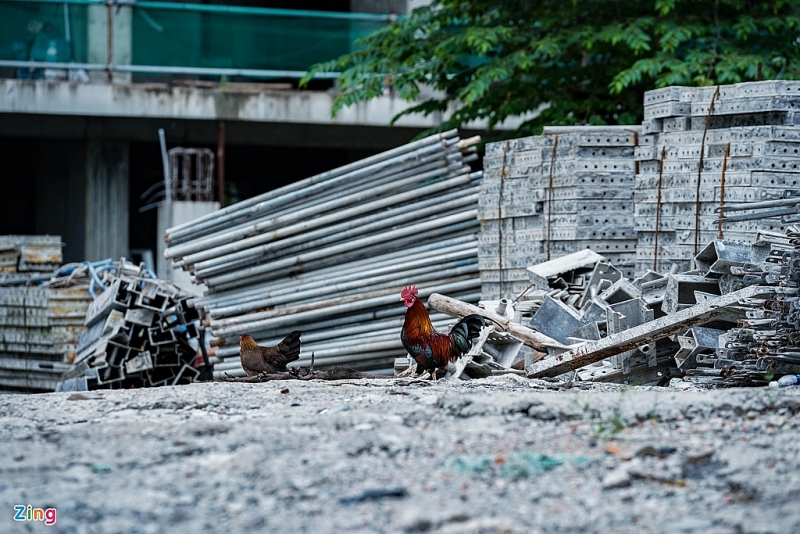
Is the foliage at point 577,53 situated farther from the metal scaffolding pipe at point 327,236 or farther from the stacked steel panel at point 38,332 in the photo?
the stacked steel panel at point 38,332

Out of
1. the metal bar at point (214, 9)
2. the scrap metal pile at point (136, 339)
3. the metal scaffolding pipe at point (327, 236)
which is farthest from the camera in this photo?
the metal bar at point (214, 9)

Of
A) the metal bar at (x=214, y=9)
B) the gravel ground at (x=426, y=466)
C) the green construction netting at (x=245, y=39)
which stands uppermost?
the metal bar at (x=214, y=9)

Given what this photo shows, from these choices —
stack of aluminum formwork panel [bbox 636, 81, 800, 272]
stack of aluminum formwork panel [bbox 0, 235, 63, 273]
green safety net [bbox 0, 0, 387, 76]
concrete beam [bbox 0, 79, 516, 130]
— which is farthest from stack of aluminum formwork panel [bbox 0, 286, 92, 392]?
stack of aluminum formwork panel [bbox 636, 81, 800, 272]

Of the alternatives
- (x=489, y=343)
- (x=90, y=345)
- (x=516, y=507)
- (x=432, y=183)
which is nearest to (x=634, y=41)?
(x=432, y=183)

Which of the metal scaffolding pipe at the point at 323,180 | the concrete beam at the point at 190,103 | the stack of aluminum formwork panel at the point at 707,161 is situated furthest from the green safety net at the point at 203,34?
the stack of aluminum formwork panel at the point at 707,161

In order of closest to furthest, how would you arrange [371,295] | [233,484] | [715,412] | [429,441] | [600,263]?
[233,484]
[429,441]
[715,412]
[600,263]
[371,295]

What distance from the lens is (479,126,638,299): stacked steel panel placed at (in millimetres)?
11688

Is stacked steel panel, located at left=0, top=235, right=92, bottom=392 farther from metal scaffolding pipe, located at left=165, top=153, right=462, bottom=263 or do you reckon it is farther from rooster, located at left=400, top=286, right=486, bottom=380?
rooster, located at left=400, top=286, right=486, bottom=380

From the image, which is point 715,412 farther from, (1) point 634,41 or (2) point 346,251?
(1) point 634,41

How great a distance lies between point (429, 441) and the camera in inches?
224

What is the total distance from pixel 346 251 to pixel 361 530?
8.62m

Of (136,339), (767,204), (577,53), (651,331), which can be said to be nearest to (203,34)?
(577,53)

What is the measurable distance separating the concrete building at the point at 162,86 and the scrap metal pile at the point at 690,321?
10.6 meters

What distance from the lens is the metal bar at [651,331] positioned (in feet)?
29.1
